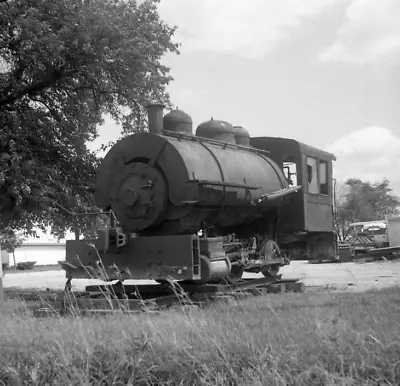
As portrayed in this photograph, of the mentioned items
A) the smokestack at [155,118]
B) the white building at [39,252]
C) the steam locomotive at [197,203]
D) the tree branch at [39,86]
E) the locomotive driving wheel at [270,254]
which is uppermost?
the tree branch at [39,86]

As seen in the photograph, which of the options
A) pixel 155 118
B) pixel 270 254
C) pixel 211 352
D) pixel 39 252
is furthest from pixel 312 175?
pixel 39 252

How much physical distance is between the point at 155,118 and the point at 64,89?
17.5ft

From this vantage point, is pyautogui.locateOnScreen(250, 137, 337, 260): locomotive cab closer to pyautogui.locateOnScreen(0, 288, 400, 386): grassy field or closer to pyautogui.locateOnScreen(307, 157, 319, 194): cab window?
pyautogui.locateOnScreen(307, 157, 319, 194): cab window

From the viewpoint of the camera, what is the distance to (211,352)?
13.9 feet

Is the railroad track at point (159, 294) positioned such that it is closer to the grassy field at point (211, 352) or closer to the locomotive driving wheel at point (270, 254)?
the locomotive driving wheel at point (270, 254)

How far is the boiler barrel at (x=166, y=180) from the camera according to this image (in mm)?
9180

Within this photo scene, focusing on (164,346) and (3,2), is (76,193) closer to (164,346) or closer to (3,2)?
(3,2)

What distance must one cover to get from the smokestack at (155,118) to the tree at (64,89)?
11.2ft

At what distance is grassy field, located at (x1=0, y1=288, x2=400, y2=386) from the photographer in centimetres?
378

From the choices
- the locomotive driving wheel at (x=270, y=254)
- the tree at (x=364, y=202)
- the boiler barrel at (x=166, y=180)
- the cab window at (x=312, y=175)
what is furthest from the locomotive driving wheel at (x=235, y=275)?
the tree at (x=364, y=202)

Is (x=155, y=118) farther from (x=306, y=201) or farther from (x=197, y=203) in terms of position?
(x=306, y=201)

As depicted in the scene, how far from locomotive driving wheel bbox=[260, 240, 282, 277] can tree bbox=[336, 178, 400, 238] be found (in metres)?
52.6

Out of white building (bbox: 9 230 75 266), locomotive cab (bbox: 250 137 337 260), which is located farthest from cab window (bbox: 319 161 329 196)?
white building (bbox: 9 230 75 266)

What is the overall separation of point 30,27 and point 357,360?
1086cm
